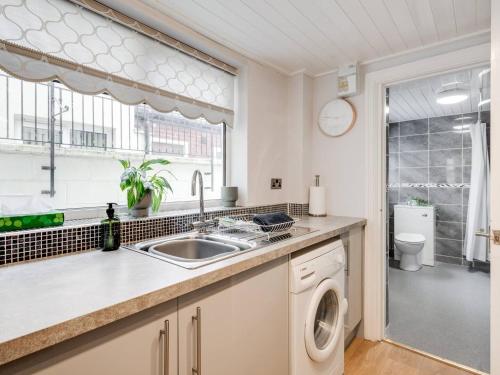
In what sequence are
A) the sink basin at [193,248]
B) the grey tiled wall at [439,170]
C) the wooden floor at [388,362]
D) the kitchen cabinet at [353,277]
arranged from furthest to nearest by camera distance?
the grey tiled wall at [439,170]
the kitchen cabinet at [353,277]
the wooden floor at [388,362]
the sink basin at [193,248]

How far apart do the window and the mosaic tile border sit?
0.28 metres

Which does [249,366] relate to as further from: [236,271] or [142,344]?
[142,344]

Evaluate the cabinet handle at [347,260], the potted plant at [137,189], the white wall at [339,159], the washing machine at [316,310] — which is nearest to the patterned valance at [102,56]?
the potted plant at [137,189]

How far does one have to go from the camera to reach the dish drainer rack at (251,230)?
4.84 feet

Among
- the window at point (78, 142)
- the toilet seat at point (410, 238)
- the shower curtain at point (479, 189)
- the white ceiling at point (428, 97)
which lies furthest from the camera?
the toilet seat at point (410, 238)

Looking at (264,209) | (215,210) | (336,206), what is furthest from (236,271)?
(336,206)

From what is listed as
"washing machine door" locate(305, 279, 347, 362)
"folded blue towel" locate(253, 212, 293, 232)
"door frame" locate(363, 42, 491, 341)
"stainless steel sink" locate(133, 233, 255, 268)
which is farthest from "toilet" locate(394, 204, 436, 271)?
"stainless steel sink" locate(133, 233, 255, 268)

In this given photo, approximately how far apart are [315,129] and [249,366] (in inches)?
76.9

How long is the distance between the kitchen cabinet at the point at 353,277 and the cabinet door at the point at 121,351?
1386mm

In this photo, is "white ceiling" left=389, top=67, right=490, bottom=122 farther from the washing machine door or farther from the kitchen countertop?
the kitchen countertop

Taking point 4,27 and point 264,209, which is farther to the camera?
point 264,209

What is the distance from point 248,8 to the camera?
59.4 inches

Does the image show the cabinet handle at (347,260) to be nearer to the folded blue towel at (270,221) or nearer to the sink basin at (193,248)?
the folded blue towel at (270,221)

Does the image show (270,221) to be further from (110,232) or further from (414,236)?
(414,236)
